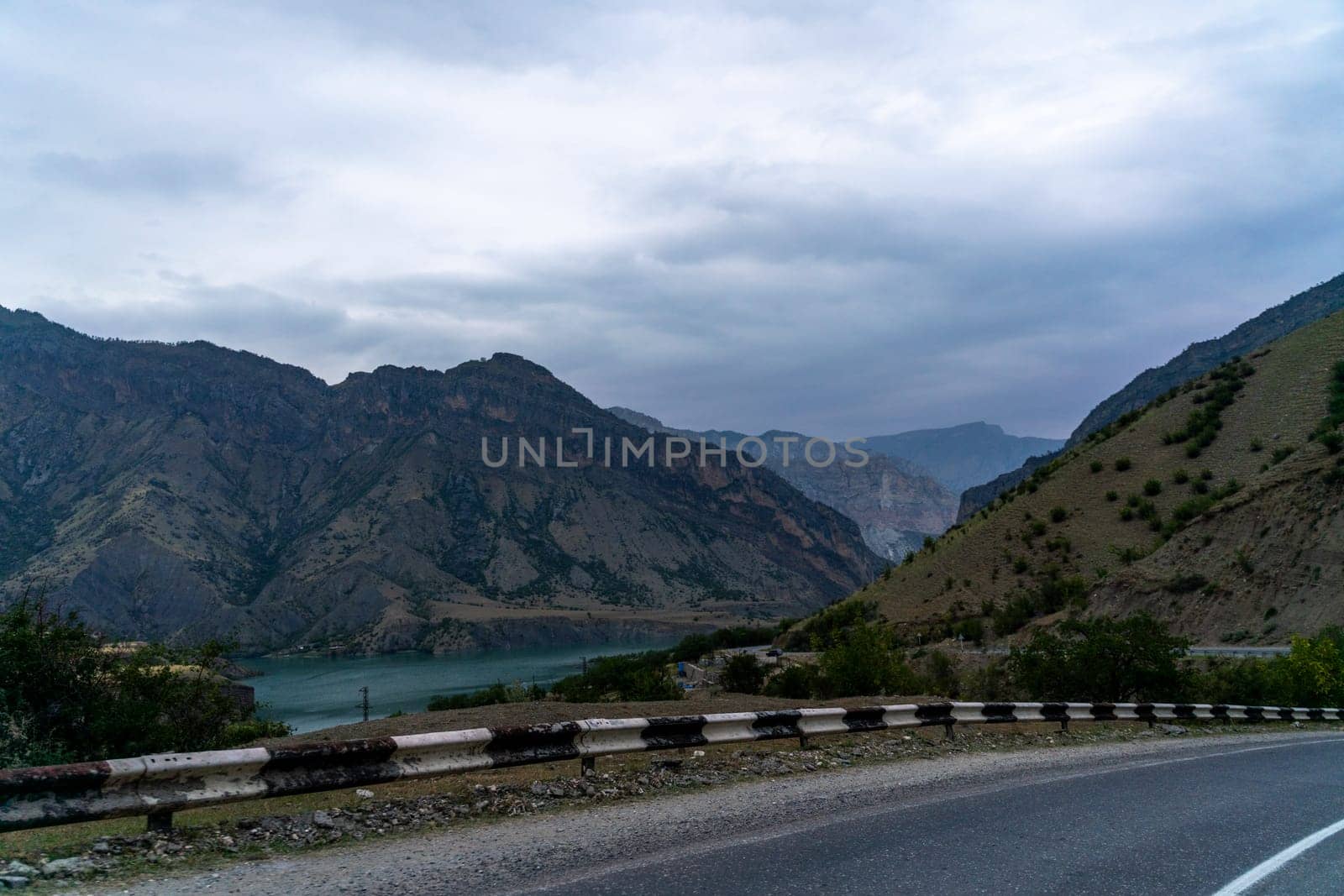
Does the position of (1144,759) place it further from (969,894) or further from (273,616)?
(273,616)

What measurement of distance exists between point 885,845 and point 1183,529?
145 feet

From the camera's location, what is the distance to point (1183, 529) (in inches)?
1727

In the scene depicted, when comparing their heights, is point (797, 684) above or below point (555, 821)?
below

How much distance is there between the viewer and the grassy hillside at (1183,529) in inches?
1453

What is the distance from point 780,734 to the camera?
1073cm

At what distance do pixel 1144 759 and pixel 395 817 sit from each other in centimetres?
1027

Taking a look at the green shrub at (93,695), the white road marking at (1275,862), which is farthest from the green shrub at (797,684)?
the white road marking at (1275,862)

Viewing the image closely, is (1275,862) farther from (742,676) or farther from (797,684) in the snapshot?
(742,676)

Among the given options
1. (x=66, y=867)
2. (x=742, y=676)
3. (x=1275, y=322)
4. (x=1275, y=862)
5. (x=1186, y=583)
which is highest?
(x=1275, y=322)

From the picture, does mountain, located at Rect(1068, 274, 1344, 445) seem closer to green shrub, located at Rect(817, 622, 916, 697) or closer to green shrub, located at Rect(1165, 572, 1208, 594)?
green shrub, located at Rect(1165, 572, 1208, 594)

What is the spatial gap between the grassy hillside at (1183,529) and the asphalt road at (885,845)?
3087 centimetres

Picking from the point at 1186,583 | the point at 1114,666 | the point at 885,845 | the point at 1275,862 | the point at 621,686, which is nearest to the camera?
the point at 1275,862

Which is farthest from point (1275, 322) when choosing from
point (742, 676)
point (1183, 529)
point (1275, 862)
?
point (1275, 862)

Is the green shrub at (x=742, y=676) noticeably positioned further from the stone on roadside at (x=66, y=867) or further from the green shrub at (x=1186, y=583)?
the stone on roadside at (x=66, y=867)
